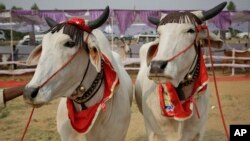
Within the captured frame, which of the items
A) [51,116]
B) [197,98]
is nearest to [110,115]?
[197,98]

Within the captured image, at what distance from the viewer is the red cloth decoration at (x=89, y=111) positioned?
3.34 m

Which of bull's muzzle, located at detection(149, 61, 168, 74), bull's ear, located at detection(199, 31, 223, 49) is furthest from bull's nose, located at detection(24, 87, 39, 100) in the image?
bull's ear, located at detection(199, 31, 223, 49)

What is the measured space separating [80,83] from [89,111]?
288 mm

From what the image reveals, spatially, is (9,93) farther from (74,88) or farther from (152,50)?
(152,50)

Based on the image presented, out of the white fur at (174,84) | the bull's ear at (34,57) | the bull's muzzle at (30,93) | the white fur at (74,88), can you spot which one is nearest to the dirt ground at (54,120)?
the white fur at (174,84)

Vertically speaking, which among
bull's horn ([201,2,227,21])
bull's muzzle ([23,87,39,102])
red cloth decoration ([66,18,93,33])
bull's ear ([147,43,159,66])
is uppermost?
bull's horn ([201,2,227,21])

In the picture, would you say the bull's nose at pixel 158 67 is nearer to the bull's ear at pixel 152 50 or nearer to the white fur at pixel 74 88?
the white fur at pixel 74 88

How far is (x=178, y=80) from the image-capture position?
334 cm

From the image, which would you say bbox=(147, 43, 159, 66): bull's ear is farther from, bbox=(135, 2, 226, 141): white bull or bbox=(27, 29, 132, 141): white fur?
bbox=(27, 29, 132, 141): white fur

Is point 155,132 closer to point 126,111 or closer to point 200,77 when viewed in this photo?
point 126,111

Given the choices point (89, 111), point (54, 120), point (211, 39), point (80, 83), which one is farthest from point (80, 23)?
point (54, 120)

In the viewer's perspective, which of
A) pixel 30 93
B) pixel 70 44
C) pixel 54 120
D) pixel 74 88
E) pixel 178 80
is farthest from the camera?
pixel 54 120

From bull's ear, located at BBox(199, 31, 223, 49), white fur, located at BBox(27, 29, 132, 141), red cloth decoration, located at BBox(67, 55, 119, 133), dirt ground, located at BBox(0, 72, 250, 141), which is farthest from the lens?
dirt ground, located at BBox(0, 72, 250, 141)

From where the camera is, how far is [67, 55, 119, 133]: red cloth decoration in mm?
3338
